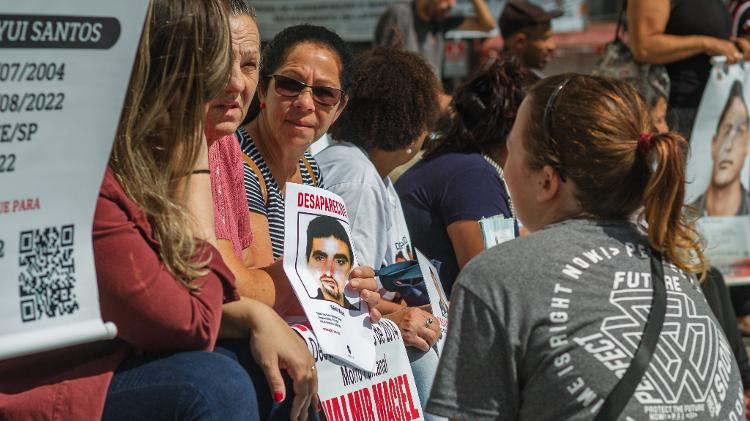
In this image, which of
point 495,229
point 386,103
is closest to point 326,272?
point 495,229

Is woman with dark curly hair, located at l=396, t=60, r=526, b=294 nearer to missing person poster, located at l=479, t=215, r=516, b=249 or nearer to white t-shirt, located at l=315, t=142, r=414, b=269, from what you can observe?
missing person poster, located at l=479, t=215, r=516, b=249

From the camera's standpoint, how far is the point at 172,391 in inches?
82.0

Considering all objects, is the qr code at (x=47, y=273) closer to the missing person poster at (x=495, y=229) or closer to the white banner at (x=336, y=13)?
the missing person poster at (x=495, y=229)

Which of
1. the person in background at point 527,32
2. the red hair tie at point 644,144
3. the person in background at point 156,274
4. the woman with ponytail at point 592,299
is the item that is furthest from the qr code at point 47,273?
the person in background at point 527,32

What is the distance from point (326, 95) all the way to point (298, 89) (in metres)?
0.10

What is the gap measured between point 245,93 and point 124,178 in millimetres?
990

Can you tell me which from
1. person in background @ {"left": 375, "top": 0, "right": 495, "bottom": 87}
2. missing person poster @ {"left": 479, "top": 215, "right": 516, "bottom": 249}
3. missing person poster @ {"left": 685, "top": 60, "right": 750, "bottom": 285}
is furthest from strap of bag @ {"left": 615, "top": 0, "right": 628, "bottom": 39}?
missing person poster @ {"left": 479, "top": 215, "right": 516, "bottom": 249}

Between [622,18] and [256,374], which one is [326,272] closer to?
[256,374]

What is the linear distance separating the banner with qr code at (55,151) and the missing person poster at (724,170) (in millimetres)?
4634

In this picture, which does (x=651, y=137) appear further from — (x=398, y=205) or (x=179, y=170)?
(x=398, y=205)

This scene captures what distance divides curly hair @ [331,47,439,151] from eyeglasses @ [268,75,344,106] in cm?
44

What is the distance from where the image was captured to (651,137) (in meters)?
2.37

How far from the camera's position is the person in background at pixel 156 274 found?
2.03 metres

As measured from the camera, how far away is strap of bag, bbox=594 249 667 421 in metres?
2.19
